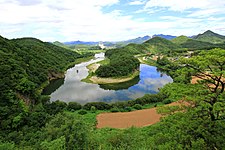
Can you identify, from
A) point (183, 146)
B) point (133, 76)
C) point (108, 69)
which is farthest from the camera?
point (133, 76)

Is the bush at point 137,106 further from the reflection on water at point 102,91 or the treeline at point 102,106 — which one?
the reflection on water at point 102,91

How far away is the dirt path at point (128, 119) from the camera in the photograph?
28594mm

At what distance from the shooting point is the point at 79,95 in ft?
158

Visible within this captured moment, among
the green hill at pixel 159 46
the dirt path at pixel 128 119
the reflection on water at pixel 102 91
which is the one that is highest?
the green hill at pixel 159 46

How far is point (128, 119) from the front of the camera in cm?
3017

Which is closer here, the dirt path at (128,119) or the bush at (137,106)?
the dirt path at (128,119)

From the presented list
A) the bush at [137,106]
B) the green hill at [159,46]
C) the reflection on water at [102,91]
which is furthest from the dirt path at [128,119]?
the green hill at [159,46]

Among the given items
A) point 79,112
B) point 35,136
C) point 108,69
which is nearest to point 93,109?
point 79,112

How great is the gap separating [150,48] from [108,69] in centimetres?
10745

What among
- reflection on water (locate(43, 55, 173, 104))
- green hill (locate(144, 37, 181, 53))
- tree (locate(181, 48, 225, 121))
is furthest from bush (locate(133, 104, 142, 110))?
green hill (locate(144, 37, 181, 53))

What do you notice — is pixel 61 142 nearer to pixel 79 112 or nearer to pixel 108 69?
pixel 79 112

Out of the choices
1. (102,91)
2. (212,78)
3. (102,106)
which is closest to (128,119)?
(102,106)

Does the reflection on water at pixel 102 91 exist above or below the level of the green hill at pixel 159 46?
below

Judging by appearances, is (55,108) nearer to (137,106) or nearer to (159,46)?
(137,106)
